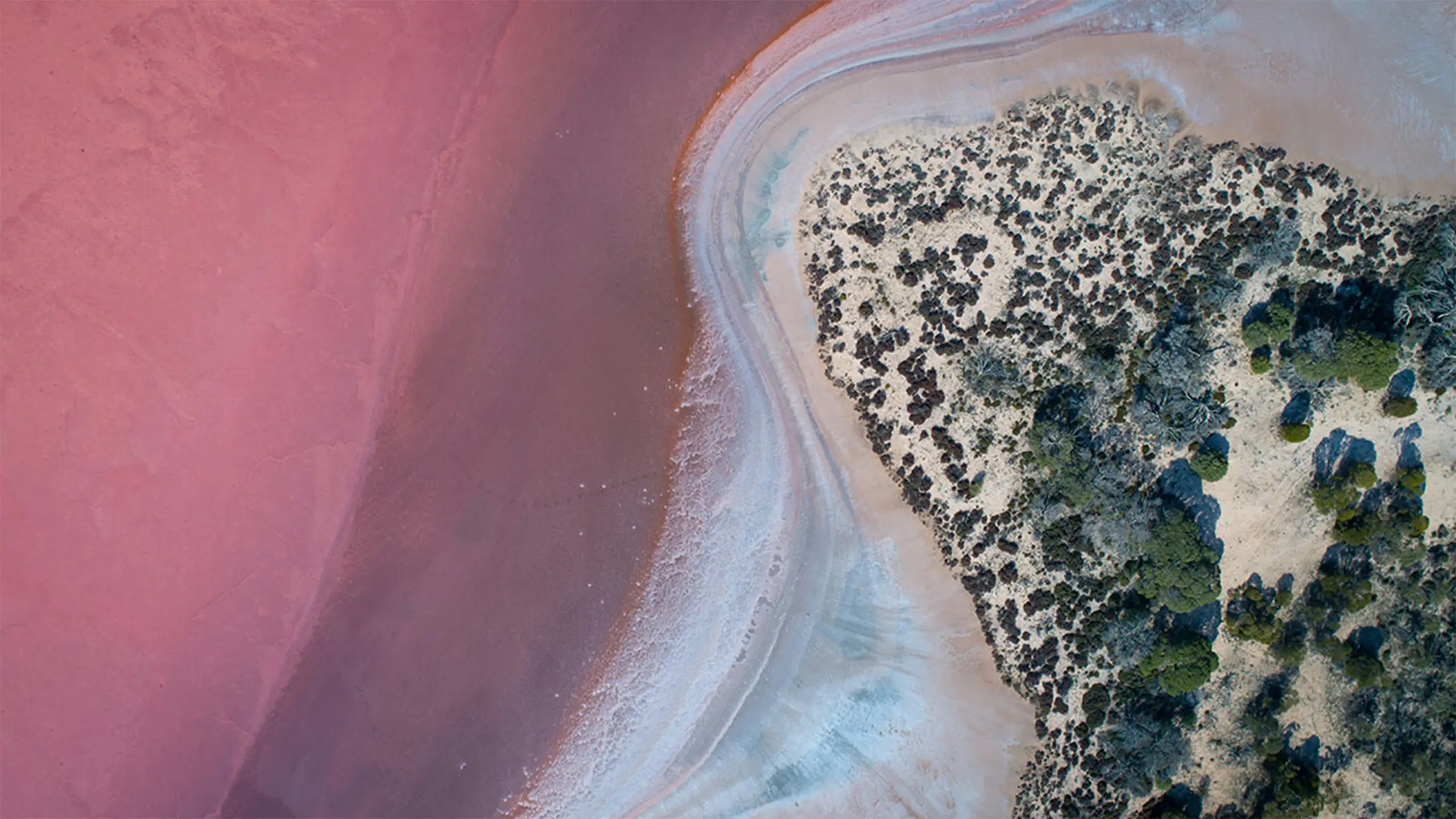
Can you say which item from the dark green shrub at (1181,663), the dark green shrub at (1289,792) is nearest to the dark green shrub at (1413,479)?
the dark green shrub at (1181,663)

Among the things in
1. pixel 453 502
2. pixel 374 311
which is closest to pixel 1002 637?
pixel 453 502

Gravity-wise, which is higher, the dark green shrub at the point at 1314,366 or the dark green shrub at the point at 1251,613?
the dark green shrub at the point at 1314,366

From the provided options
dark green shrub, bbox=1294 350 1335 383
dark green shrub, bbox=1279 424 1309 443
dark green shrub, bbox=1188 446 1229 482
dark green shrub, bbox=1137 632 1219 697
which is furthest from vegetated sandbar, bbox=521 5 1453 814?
dark green shrub, bbox=1279 424 1309 443

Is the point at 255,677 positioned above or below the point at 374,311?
below

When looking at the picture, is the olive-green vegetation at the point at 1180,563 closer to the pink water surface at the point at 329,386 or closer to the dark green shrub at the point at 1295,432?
the dark green shrub at the point at 1295,432

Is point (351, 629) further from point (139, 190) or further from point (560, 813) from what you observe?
point (139, 190)

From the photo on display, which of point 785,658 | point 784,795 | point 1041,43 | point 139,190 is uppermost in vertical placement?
point 139,190

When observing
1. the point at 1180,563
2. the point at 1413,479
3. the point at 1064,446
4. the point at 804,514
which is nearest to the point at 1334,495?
the point at 1413,479
